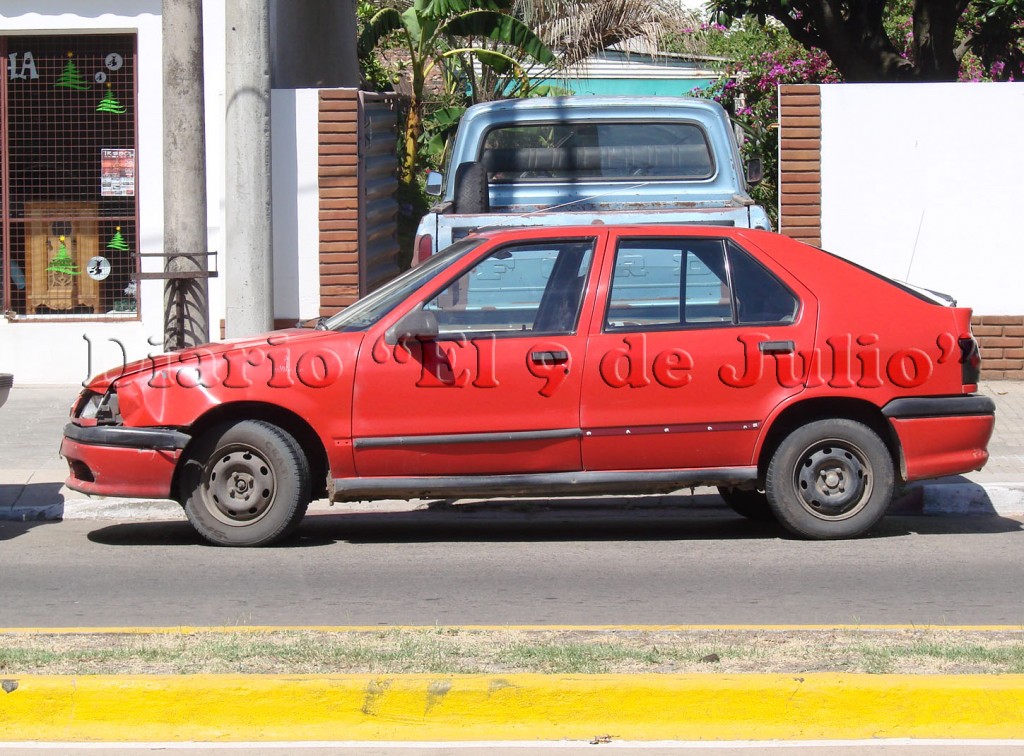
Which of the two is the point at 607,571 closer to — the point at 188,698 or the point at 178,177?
the point at 188,698

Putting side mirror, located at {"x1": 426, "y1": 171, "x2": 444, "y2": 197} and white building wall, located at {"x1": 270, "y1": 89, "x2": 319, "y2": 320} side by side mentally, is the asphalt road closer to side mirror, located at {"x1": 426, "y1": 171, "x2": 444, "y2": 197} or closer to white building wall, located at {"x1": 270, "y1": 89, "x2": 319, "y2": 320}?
side mirror, located at {"x1": 426, "y1": 171, "x2": 444, "y2": 197}

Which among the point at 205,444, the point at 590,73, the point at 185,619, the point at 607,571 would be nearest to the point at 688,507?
the point at 607,571

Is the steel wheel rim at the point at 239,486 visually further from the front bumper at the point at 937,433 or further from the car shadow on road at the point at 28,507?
the front bumper at the point at 937,433

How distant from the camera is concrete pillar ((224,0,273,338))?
34.3ft

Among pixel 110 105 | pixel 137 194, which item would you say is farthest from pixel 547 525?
pixel 110 105

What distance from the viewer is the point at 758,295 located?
782 cm

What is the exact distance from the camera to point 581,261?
7777mm

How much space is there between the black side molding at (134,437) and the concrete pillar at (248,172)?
9.68 feet

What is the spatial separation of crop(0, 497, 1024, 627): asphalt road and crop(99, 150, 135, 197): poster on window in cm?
560

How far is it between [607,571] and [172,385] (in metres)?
2.46

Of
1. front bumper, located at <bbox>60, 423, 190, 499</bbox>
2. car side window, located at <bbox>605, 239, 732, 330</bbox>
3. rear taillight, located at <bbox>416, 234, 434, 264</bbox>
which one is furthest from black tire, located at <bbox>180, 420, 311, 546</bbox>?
rear taillight, located at <bbox>416, 234, 434, 264</bbox>

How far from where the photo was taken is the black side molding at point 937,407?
778 cm

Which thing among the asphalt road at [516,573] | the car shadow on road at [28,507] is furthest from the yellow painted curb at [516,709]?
the car shadow on road at [28,507]

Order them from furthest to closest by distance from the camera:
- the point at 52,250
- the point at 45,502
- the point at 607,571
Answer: the point at 52,250, the point at 45,502, the point at 607,571
